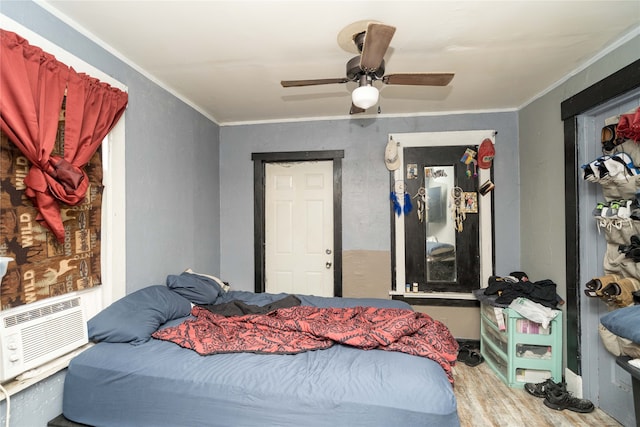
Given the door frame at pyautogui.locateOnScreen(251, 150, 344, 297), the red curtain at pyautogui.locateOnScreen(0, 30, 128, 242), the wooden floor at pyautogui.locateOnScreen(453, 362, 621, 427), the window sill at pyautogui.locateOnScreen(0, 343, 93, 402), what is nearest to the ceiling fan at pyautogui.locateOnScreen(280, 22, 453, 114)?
the red curtain at pyautogui.locateOnScreen(0, 30, 128, 242)

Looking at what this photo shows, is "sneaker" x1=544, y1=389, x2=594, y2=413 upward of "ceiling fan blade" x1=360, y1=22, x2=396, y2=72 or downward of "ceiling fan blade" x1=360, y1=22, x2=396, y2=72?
downward

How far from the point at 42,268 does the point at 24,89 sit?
0.91 m

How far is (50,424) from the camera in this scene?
65.9 inches

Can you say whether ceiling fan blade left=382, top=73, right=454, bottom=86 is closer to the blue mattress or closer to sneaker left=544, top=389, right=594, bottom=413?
the blue mattress

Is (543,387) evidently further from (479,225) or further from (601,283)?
Answer: (479,225)

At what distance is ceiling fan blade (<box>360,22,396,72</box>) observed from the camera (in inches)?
54.5

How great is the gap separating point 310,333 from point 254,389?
534 mm

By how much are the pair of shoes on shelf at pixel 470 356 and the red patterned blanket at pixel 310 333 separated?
108 cm

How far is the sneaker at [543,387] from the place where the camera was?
2428 mm

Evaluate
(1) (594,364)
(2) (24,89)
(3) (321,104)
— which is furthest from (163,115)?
(1) (594,364)

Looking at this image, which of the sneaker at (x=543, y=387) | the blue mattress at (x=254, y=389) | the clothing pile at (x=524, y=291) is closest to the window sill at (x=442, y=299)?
the clothing pile at (x=524, y=291)

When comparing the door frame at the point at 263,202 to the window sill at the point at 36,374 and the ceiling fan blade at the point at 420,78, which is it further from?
the window sill at the point at 36,374

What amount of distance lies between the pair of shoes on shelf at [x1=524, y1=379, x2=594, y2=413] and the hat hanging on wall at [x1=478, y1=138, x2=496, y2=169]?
205cm

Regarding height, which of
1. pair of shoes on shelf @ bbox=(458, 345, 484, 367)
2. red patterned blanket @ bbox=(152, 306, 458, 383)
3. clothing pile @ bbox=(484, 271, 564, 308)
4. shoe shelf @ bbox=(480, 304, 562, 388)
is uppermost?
clothing pile @ bbox=(484, 271, 564, 308)
